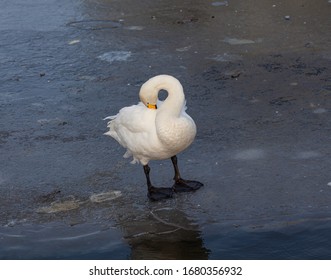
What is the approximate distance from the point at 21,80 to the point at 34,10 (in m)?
3.19

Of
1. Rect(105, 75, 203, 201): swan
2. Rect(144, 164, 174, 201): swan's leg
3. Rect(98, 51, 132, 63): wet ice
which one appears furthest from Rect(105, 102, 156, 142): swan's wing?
Rect(98, 51, 132, 63): wet ice

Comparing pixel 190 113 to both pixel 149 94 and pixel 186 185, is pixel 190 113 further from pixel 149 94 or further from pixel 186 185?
pixel 149 94

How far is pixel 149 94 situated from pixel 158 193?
867 mm

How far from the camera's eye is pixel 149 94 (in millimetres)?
6660

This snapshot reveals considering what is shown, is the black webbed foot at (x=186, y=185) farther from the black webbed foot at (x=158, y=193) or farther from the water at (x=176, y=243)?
the water at (x=176, y=243)

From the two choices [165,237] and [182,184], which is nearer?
[165,237]

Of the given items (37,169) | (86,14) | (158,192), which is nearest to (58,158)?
(37,169)

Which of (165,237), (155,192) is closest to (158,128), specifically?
(155,192)

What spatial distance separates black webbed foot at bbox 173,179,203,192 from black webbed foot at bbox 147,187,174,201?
0.30ft

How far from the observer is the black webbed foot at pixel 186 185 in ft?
22.7

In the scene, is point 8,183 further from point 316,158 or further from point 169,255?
point 316,158

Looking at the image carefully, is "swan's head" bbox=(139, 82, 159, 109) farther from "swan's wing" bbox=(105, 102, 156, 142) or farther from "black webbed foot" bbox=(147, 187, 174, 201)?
"black webbed foot" bbox=(147, 187, 174, 201)

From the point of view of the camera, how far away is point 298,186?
687cm

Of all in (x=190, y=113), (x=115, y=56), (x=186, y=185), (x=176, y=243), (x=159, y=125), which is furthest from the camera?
(x=115, y=56)
